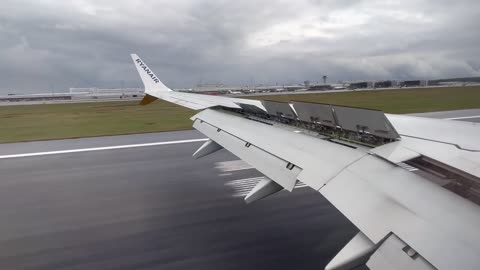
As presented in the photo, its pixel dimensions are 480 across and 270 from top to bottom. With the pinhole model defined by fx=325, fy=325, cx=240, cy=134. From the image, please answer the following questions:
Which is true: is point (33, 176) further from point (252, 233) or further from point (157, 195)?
point (252, 233)

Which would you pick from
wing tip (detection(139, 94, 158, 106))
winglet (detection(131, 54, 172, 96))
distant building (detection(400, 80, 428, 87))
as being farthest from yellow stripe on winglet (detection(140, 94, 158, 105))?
distant building (detection(400, 80, 428, 87))

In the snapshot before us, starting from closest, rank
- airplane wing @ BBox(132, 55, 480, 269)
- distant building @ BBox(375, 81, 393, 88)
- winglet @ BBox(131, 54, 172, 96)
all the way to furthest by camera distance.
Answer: airplane wing @ BBox(132, 55, 480, 269) → winglet @ BBox(131, 54, 172, 96) → distant building @ BBox(375, 81, 393, 88)

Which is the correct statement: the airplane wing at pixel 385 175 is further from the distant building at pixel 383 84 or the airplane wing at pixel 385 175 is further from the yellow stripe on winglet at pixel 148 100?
the distant building at pixel 383 84

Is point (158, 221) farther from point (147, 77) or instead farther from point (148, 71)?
point (148, 71)

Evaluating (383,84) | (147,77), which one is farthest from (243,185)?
(383,84)

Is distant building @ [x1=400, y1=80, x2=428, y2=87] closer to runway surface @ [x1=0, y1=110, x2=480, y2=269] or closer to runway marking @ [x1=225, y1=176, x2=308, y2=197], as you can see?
runway marking @ [x1=225, y1=176, x2=308, y2=197]
